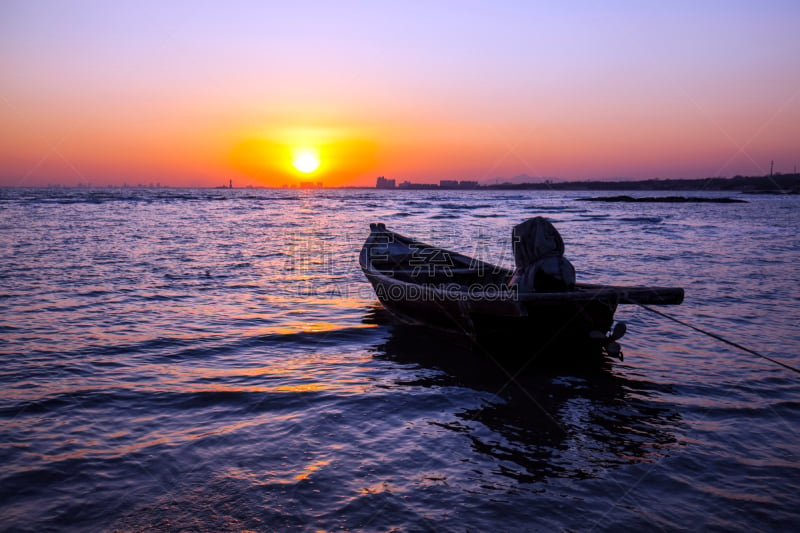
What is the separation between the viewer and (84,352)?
802cm

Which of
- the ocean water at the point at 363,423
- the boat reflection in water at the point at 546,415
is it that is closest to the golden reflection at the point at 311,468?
the ocean water at the point at 363,423

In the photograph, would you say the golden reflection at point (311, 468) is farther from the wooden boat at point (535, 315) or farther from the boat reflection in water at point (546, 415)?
the wooden boat at point (535, 315)

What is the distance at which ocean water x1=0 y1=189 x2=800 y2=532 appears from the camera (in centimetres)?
416

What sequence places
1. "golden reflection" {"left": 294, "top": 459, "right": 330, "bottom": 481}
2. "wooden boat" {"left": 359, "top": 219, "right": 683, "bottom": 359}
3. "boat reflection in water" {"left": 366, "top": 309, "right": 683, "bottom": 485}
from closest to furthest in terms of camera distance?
"golden reflection" {"left": 294, "top": 459, "right": 330, "bottom": 481}, "boat reflection in water" {"left": 366, "top": 309, "right": 683, "bottom": 485}, "wooden boat" {"left": 359, "top": 219, "right": 683, "bottom": 359}

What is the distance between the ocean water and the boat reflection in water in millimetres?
29

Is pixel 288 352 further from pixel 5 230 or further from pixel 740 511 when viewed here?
pixel 5 230

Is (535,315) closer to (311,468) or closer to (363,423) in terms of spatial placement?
(363,423)

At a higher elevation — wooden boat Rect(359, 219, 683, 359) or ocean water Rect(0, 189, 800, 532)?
wooden boat Rect(359, 219, 683, 359)

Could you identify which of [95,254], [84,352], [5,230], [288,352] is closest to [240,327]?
[288,352]

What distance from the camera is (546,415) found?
604 cm

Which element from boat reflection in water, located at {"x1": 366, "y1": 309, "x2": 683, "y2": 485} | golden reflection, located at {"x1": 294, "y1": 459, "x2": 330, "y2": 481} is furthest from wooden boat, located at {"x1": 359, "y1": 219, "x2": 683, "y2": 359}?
golden reflection, located at {"x1": 294, "y1": 459, "x2": 330, "y2": 481}

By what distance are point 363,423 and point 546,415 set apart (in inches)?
82.7

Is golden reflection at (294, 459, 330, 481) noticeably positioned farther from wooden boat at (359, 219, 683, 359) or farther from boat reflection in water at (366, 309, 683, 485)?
wooden boat at (359, 219, 683, 359)

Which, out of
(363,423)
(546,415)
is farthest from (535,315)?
(363,423)
